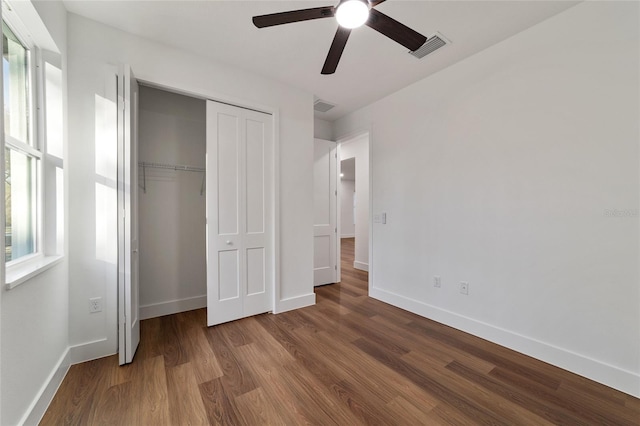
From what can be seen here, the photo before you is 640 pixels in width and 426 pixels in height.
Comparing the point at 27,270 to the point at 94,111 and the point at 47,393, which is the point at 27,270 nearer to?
the point at 47,393

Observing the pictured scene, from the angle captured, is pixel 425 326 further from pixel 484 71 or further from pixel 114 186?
pixel 114 186

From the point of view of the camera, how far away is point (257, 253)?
293cm

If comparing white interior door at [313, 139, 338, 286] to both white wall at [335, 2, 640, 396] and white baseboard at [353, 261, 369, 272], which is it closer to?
white baseboard at [353, 261, 369, 272]

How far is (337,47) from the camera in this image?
1.56 m

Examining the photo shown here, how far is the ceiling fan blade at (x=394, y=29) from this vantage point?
4.36 feet

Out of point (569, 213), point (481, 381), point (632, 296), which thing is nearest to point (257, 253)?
point (481, 381)

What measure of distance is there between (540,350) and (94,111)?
14.0 ft

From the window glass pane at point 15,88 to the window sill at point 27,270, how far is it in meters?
0.79

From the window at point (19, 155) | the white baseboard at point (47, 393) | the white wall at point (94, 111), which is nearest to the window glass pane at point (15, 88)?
the window at point (19, 155)

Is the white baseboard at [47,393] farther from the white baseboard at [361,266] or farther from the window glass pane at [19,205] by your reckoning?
the white baseboard at [361,266]

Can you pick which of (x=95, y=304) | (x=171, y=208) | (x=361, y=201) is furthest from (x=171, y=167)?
(x=361, y=201)

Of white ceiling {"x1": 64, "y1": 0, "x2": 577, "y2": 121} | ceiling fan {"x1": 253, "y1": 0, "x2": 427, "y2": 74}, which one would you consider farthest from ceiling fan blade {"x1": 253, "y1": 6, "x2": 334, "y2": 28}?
white ceiling {"x1": 64, "y1": 0, "x2": 577, "y2": 121}

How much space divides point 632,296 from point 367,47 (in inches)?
112

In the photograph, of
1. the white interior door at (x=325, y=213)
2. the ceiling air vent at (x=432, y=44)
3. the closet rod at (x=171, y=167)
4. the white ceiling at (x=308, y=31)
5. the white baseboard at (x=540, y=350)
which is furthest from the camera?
the white interior door at (x=325, y=213)
